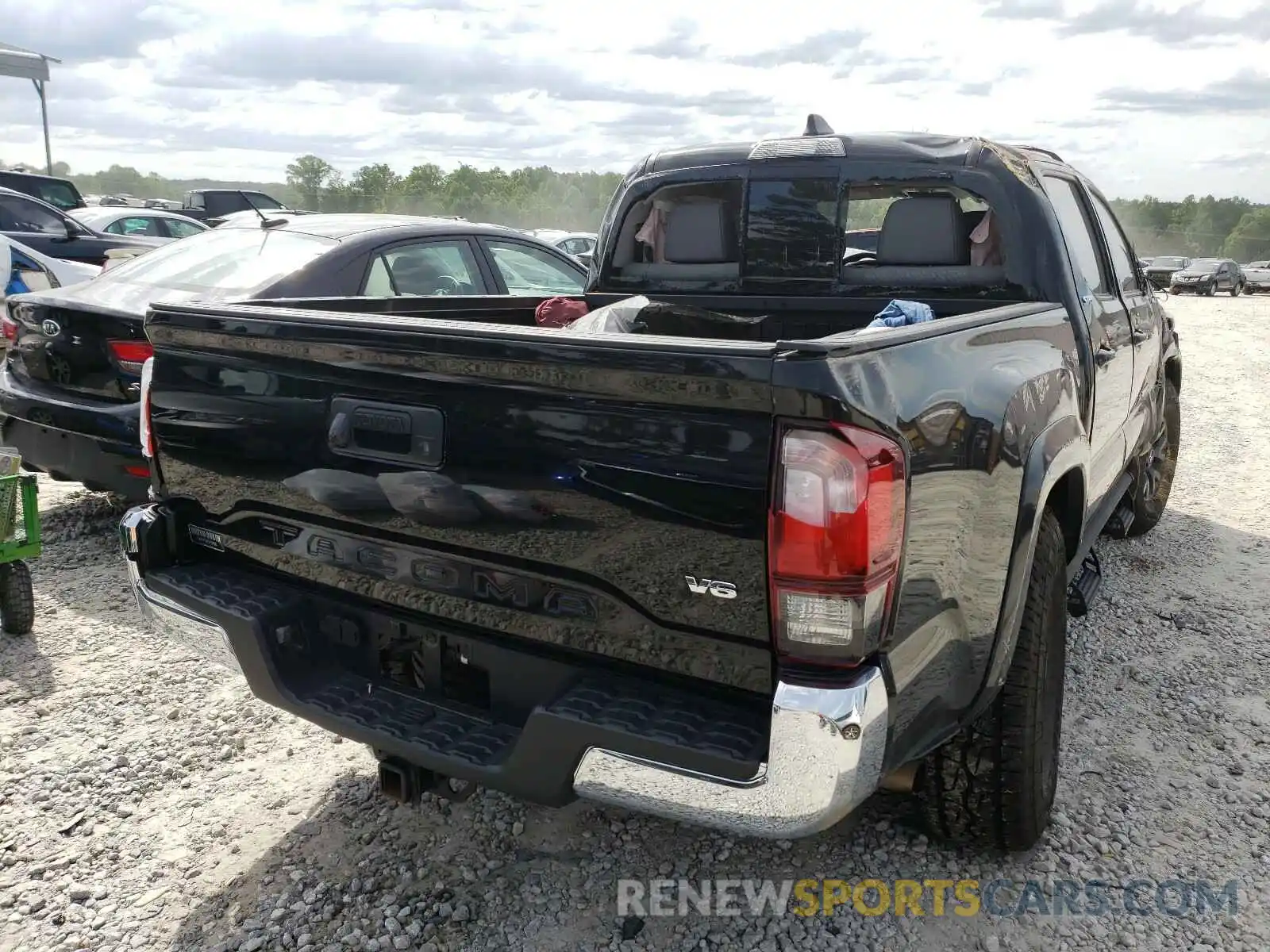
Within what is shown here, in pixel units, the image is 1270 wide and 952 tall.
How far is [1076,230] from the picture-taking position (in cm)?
380

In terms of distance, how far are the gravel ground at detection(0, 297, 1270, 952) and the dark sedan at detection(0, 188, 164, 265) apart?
26.6 feet

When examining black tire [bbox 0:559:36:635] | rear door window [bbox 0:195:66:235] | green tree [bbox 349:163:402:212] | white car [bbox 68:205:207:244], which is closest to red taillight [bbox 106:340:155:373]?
black tire [bbox 0:559:36:635]

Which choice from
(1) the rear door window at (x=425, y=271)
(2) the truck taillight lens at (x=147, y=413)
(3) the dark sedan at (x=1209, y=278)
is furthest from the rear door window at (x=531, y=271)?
(3) the dark sedan at (x=1209, y=278)

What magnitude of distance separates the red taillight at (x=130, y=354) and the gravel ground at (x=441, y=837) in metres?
1.20

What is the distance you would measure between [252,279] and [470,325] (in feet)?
11.1

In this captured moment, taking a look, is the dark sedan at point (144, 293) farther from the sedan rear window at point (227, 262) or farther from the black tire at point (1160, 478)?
the black tire at point (1160, 478)

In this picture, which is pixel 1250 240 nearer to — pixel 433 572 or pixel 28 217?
pixel 28 217

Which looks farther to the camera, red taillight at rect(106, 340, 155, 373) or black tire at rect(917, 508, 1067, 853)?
red taillight at rect(106, 340, 155, 373)

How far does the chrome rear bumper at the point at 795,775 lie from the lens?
1796 mm

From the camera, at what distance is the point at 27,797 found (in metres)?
3.02

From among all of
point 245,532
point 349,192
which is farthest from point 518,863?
point 349,192

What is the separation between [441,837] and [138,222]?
1422cm

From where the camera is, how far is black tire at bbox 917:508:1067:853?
2.55 meters

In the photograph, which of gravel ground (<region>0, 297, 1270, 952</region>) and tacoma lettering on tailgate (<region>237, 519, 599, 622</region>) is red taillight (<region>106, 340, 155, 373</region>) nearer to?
gravel ground (<region>0, 297, 1270, 952</region>)
